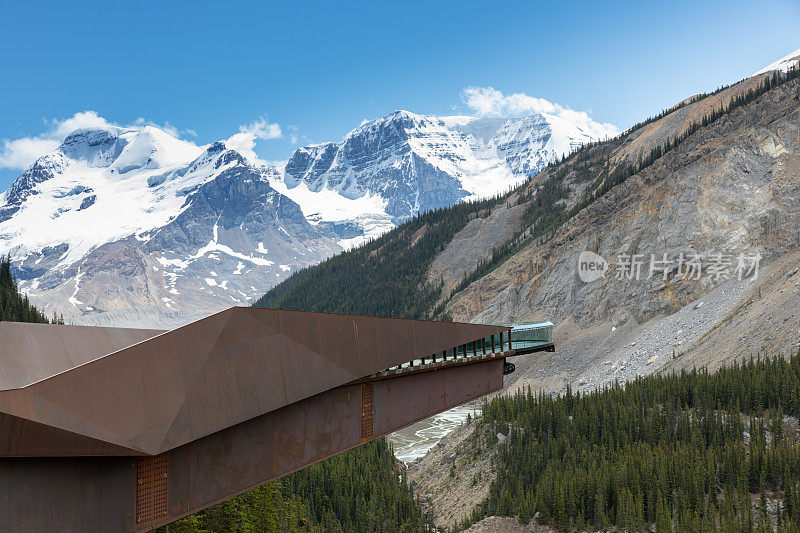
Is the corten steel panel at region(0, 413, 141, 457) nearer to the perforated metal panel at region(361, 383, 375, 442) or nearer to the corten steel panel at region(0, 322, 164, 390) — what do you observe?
the corten steel panel at region(0, 322, 164, 390)

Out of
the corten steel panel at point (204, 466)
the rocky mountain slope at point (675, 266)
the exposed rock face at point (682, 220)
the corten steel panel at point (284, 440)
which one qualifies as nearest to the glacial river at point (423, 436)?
the rocky mountain slope at point (675, 266)

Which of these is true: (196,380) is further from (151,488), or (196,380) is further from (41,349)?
(41,349)

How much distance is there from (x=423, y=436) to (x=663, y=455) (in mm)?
50200

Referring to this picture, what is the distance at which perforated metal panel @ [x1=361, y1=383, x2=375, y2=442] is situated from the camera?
1362cm

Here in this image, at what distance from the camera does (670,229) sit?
92938mm

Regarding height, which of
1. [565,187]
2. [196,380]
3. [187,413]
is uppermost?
[565,187]

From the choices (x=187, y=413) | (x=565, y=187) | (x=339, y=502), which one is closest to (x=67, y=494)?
(x=187, y=413)

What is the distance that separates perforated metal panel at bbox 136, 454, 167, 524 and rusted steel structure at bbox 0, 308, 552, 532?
17 millimetres

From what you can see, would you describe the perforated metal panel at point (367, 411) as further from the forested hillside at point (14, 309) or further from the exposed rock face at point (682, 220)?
the forested hillside at point (14, 309)

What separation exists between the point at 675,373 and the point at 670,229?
3795cm

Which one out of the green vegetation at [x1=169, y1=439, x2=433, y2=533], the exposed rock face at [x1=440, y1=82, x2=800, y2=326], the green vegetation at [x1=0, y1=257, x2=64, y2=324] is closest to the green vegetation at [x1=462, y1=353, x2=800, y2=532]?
the green vegetation at [x1=169, y1=439, x2=433, y2=533]

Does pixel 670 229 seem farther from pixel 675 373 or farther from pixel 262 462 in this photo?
pixel 262 462

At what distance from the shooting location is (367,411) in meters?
13.7

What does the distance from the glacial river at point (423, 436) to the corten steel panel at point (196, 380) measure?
7005 centimetres
